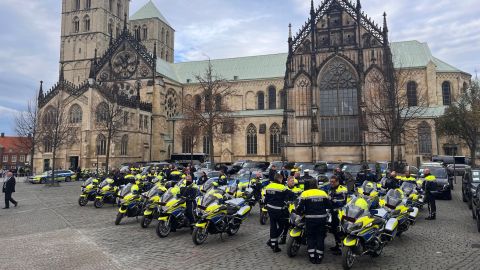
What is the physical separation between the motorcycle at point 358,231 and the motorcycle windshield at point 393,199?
5.65ft

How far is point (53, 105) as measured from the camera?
4544 centimetres

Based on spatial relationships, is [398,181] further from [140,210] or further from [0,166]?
Answer: [0,166]

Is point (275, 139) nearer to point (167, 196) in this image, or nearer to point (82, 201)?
point (82, 201)

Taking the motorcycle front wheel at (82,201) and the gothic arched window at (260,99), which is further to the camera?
the gothic arched window at (260,99)

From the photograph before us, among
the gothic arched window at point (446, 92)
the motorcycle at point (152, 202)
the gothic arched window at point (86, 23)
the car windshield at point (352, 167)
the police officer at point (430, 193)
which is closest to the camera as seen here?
the motorcycle at point (152, 202)

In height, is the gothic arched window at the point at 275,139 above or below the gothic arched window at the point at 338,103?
below

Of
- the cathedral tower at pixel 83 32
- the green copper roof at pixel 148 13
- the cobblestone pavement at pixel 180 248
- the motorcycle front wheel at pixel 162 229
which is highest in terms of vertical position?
the green copper roof at pixel 148 13

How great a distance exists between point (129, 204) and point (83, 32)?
62160mm

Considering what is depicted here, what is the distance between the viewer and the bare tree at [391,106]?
88.8 feet

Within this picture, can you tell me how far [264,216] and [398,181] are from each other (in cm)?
503

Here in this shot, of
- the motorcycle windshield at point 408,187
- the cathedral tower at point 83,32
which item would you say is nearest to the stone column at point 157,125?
the cathedral tower at point 83,32

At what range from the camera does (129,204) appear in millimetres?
12062

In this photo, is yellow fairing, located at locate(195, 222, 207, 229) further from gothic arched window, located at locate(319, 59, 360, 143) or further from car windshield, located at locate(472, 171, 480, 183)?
gothic arched window, located at locate(319, 59, 360, 143)

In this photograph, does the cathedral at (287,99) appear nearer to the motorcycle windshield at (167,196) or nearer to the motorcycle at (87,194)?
the motorcycle at (87,194)
